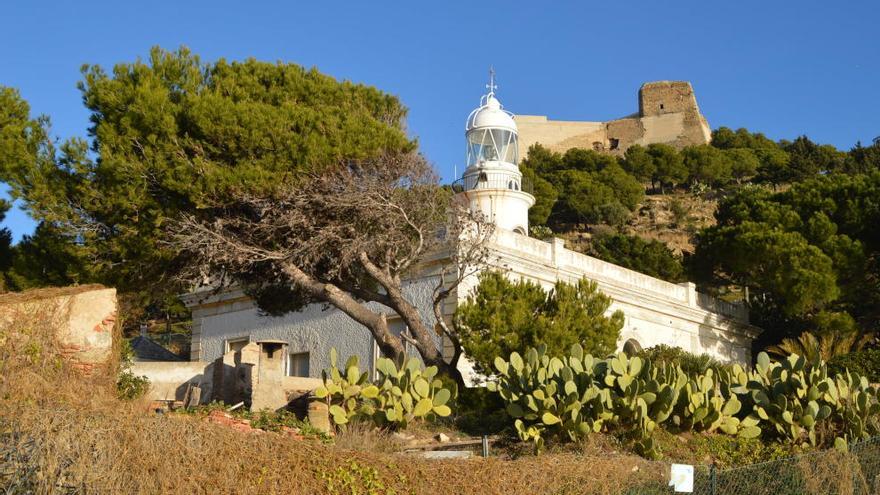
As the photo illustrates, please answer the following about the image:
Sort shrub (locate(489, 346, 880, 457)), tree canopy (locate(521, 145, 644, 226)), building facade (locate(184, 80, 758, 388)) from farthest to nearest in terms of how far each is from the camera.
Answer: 1. tree canopy (locate(521, 145, 644, 226))
2. building facade (locate(184, 80, 758, 388))
3. shrub (locate(489, 346, 880, 457))

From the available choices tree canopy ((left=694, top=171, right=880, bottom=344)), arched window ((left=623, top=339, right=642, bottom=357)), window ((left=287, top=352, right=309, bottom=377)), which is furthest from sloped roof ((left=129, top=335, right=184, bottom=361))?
tree canopy ((left=694, top=171, right=880, bottom=344))

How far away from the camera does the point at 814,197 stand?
2838 cm

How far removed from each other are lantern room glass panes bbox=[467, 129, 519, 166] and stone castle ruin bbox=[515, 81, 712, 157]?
1698 inches

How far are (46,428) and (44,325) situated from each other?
436 centimetres

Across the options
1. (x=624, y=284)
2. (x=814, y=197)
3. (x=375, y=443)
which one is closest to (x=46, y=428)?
(x=375, y=443)

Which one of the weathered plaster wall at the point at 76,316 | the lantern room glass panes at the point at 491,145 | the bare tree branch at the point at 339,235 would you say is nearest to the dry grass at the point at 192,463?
the weathered plaster wall at the point at 76,316

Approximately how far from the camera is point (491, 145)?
27.7 m

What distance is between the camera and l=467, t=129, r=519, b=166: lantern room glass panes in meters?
27.6

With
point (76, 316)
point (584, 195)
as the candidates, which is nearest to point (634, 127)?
point (584, 195)

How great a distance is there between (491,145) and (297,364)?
8.44 m

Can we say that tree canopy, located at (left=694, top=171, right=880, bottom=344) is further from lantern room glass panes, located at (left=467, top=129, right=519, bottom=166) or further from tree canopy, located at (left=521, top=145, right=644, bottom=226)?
tree canopy, located at (left=521, top=145, right=644, bottom=226)

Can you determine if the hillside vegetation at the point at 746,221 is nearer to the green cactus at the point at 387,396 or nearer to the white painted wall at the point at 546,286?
the white painted wall at the point at 546,286

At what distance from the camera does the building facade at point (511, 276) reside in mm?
21438

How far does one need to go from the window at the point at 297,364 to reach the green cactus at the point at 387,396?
36.1 feet
